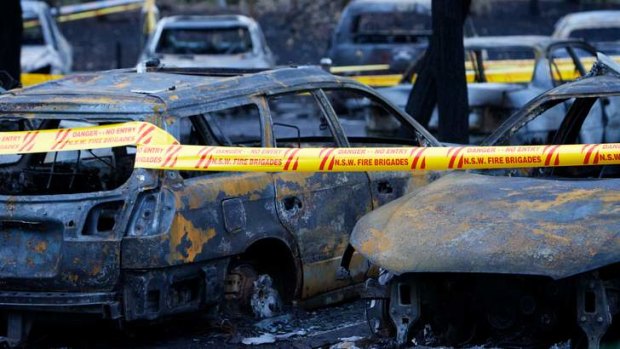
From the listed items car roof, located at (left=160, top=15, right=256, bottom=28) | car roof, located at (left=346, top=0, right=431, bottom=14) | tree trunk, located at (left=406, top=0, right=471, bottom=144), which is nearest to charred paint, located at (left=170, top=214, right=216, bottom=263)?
tree trunk, located at (left=406, top=0, right=471, bottom=144)

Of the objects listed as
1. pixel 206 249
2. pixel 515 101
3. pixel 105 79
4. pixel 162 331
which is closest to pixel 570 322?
pixel 206 249

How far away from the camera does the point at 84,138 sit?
790 centimetres

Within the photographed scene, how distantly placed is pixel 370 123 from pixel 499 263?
8323 mm

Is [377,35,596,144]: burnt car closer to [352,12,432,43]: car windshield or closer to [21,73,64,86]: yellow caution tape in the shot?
[352,12,432,43]: car windshield

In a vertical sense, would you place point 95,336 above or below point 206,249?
below

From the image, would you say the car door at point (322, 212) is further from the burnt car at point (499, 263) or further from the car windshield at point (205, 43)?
the car windshield at point (205, 43)

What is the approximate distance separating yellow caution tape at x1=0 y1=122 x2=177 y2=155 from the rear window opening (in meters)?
0.35

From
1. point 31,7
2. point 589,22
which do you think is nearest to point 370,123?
point 589,22

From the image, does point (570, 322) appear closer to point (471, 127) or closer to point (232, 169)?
point (232, 169)

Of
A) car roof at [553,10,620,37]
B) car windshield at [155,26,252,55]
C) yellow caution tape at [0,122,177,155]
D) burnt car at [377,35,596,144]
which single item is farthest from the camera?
car roof at [553,10,620,37]

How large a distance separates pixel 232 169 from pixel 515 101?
6571 millimetres

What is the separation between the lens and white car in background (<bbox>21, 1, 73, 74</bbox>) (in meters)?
18.9

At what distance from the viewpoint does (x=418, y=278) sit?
6699 millimetres

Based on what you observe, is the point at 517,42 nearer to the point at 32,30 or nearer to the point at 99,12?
the point at 32,30
